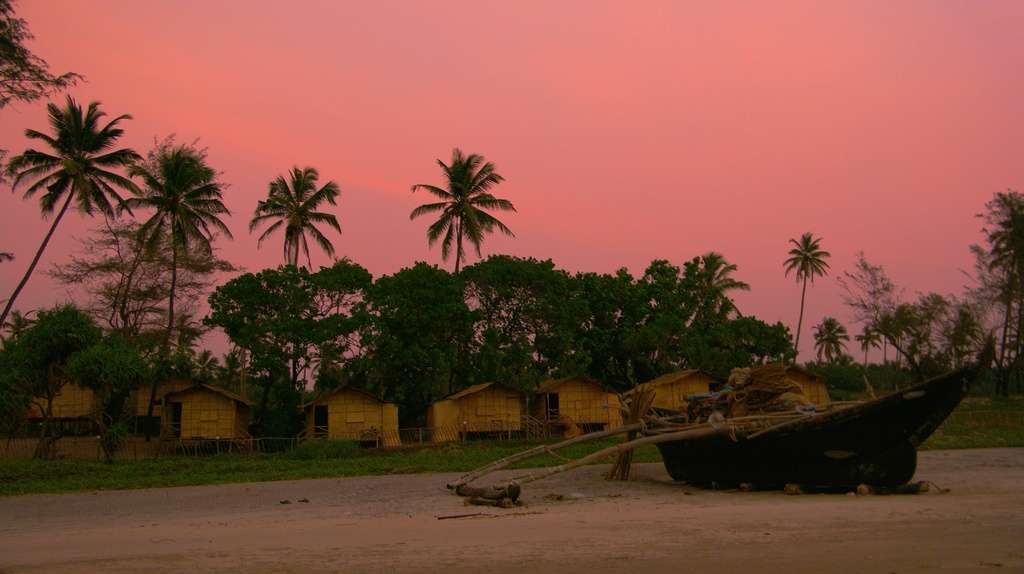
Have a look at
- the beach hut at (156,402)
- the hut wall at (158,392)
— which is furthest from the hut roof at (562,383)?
the beach hut at (156,402)

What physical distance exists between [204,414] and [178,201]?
28.4ft

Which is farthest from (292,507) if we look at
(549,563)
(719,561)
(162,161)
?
(162,161)

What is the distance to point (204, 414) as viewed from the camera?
2680 cm

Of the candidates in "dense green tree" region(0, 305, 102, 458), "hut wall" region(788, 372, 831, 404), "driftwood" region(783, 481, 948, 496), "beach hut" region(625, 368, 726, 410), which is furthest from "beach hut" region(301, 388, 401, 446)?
"driftwood" region(783, 481, 948, 496)

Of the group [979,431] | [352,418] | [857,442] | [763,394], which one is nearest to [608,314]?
[352,418]

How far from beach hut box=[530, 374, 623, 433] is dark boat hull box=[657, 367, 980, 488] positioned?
18442 mm

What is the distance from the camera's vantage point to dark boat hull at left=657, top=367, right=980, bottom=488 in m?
10.9

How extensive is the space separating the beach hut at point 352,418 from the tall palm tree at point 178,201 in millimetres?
7116

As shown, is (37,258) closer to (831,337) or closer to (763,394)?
(763,394)

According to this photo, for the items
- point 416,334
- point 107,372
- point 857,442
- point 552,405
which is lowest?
point 857,442

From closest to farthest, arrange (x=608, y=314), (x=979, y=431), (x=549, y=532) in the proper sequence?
(x=549, y=532), (x=979, y=431), (x=608, y=314)

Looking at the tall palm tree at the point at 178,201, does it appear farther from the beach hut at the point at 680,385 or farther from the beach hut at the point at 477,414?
the beach hut at the point at 680,385

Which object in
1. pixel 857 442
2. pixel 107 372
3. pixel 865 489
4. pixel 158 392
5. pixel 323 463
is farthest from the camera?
pixel 158 392

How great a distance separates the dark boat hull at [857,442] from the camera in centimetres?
1085
